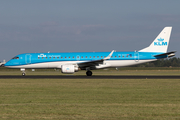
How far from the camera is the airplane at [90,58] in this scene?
3656 centimetres

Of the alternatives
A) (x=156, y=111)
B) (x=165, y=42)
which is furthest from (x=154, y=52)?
(x=156, y=111)

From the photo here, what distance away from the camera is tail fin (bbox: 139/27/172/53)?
126 feet

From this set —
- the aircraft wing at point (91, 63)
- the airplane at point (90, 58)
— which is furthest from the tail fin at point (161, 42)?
the aircraft wing at point (91, 63)

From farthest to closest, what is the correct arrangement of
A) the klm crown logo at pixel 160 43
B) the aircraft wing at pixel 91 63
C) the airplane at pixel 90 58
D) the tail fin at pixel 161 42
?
the klm crown logo at pixel 160 43, the tail fin at pixel 161 42, the airplane at pixel 90 58, the aircraft wing at pixel 91 63

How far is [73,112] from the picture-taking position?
936 centimetres

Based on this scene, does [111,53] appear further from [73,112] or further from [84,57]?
[73,112]

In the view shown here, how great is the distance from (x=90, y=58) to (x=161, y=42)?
11.2 m

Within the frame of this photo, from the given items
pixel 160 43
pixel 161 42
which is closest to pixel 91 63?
pixel 160 43

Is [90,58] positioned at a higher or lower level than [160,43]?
lower

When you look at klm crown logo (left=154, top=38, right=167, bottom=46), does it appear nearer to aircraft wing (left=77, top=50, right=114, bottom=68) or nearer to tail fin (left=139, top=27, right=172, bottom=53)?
tail fin (left=139, top=27, right=172, bottom=53)

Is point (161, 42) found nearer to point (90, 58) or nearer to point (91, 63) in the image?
point (90, 58)

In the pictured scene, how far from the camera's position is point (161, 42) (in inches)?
1538

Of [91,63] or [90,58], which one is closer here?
[91,63]

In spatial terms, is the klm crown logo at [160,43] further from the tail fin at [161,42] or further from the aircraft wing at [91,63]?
the aircraft wing at [91,63]
